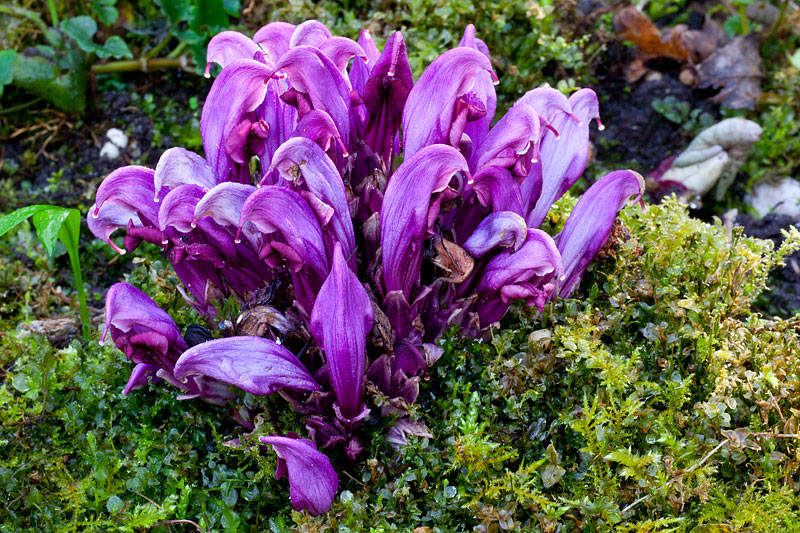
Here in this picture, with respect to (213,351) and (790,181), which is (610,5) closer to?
(790,181)

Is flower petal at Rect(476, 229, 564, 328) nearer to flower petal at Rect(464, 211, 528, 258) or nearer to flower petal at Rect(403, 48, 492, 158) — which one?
flower petal at Rect(464, 211, 528, 258)

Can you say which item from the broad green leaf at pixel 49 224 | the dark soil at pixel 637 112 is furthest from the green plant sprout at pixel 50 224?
the dark soil at pixel 637 112

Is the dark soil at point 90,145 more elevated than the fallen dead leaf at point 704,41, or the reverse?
the fallen dead leaf at point 704,41

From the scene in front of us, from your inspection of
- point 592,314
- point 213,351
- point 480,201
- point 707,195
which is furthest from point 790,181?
point 213,351

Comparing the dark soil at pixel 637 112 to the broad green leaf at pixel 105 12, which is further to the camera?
the dark soil at pixel 637 112

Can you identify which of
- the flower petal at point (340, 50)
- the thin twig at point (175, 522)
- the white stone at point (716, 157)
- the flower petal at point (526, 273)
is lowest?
the thin twig at point (175, 522)

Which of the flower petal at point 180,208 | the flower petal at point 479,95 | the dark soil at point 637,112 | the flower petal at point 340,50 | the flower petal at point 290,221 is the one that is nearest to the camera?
the flower petal at point 290,221

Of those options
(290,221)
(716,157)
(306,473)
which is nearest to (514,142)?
(290,221)

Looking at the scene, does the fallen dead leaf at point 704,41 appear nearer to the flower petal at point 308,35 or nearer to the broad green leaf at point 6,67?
the flower petal at point 308,35

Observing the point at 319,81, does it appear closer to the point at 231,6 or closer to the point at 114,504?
the point at 114,504
